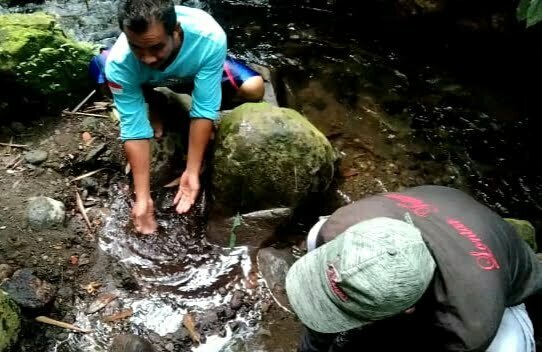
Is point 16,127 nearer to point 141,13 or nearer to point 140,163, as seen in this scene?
point 140,163

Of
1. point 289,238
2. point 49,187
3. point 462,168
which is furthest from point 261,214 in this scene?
point 462,168

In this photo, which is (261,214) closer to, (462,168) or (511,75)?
(462,168)

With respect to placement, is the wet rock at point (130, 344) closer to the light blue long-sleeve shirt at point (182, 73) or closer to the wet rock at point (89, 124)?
the light blue long-sleeve shirt at point (182, 73)

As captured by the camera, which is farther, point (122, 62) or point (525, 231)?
point (525, 231)

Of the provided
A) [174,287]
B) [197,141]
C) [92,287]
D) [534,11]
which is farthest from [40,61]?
[534,11]

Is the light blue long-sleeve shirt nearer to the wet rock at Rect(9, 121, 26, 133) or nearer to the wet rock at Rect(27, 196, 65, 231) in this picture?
the wet rock at Rect(27, 196, 65, 231)

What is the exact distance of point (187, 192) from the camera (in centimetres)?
331

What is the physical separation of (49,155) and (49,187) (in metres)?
0.25


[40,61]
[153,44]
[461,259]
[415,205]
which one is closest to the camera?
[461,259]

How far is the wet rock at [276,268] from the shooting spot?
9.82 ft

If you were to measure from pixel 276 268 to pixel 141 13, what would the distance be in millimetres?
1469

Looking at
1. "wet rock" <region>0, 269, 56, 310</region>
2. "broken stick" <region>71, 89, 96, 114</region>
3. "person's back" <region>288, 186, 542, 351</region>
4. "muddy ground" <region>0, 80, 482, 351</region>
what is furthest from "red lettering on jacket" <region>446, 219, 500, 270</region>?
"broken stick" <region>71, 89, 96, 114</region>

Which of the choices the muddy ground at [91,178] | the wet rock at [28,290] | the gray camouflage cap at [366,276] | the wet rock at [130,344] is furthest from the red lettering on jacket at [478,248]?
the wet rock at [28,290]

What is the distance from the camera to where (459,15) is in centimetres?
496
